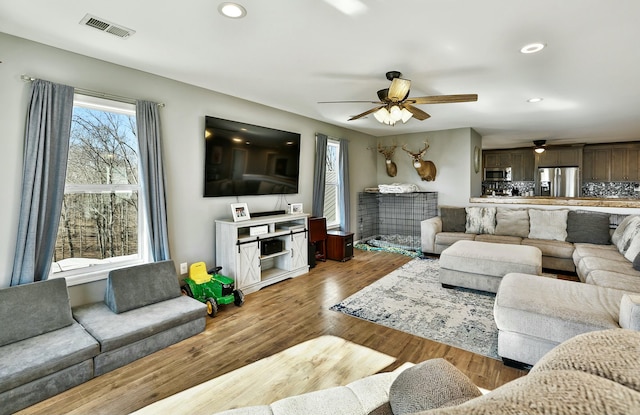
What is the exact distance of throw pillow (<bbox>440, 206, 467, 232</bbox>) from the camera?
18.4 feet

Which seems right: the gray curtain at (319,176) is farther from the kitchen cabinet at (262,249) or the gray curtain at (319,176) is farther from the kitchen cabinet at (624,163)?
the kitchen cabinet at (624,163)

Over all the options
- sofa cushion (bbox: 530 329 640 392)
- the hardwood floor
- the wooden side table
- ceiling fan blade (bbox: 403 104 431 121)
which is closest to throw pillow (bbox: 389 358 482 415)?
sofa cushion (bbox: 530 329 640 392)

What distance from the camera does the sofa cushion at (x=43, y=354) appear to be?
188cm

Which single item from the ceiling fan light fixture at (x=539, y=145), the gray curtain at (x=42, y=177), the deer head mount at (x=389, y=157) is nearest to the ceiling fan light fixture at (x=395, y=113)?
the gray curtain at (x=42, y=177)

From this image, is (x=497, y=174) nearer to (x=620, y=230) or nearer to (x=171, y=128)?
(x=620, y=230)

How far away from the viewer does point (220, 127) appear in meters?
3.87

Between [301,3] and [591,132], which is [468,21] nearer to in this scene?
[301,3]

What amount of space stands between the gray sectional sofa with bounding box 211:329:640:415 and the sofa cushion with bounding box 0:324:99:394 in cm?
220

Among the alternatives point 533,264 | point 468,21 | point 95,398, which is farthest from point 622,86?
point 95,398

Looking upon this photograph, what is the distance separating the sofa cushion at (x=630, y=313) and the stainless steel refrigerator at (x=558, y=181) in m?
7.76

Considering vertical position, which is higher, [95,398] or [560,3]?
[560,3]

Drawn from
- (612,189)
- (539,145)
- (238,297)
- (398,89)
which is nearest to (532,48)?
(398,89)

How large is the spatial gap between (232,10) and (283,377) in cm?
253

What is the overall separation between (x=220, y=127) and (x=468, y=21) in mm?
2857
